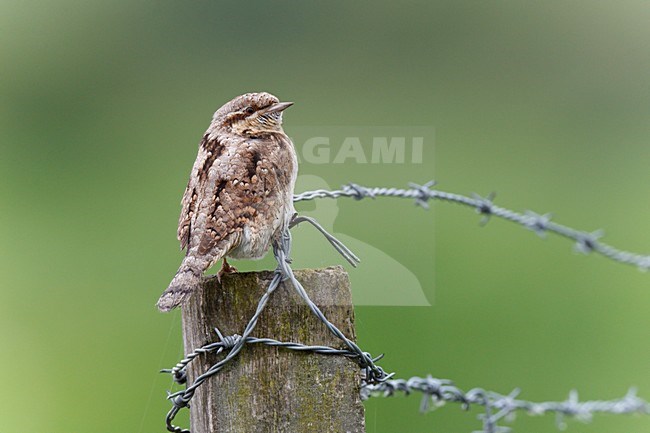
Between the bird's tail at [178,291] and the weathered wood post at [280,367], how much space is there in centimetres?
8

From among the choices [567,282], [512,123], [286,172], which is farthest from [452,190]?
[286,172]

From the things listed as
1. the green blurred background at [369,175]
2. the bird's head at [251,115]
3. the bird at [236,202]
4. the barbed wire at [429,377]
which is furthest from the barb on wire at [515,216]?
the bird's head at [251,115]

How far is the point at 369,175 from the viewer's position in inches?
215

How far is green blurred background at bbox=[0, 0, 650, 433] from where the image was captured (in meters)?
6.12

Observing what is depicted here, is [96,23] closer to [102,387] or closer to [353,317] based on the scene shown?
[102,387]

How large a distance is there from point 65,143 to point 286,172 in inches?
289

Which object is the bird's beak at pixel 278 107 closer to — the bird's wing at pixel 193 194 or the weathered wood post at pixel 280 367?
the bird's wing at pixel 193 194

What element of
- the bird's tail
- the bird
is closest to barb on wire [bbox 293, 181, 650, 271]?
the bird

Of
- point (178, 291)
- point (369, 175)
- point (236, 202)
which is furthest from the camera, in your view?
point (369, 175)

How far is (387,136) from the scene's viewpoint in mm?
3811

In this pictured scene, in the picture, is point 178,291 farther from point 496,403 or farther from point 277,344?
point 496,403

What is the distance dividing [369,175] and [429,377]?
2.92 metres

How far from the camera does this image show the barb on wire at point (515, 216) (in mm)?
2318

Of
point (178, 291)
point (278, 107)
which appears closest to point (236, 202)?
point (178, 291)
